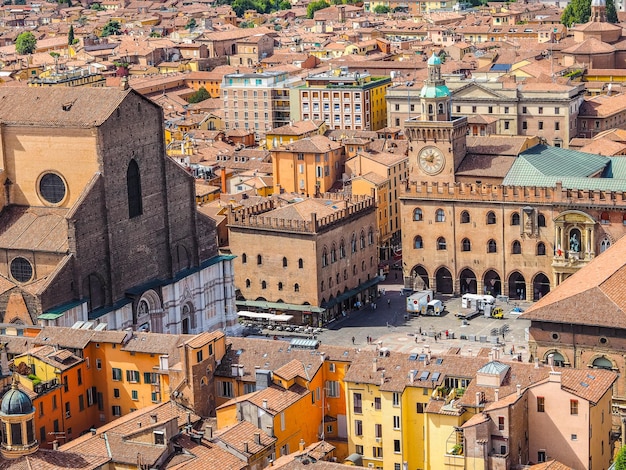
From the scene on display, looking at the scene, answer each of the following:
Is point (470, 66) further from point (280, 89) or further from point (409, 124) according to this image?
point (409, 124)

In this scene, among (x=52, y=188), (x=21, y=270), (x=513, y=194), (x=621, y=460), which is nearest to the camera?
(x=621, y=460)

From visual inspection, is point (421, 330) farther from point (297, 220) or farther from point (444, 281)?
point (444, 281)

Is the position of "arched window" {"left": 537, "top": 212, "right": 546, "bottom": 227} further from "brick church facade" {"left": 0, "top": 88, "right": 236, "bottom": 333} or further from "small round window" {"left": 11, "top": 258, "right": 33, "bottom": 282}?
"small round window" {"left": 11, "top": 258, "right": 33, "bottom": 282}

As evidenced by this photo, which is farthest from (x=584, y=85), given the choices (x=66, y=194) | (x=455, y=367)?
(x=455, y=367)

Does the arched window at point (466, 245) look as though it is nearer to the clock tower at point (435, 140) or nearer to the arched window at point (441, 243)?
the arched window at point (441, 243)

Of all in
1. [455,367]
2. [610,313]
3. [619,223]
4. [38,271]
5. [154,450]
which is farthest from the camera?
[619,223]

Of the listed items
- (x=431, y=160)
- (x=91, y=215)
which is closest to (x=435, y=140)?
(x=431, y=160)

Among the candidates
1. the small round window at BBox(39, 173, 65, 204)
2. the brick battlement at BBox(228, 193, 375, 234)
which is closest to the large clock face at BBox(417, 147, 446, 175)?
the brick battlement at BBox(228, 193, 375, 234)
